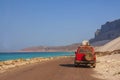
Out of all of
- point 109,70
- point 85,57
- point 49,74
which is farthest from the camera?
point 85,57

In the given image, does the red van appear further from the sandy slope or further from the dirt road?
the dirt road

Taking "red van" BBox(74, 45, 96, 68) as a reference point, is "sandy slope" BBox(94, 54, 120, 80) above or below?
below

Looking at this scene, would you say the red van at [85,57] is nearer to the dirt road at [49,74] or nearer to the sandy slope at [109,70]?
the sandy slope at [109,70]

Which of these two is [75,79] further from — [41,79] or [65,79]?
[41,79]

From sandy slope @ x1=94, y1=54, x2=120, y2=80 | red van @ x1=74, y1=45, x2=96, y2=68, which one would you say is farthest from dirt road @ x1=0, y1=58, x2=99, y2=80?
red van @ x1=74, y1=45, x2=96, y2=68

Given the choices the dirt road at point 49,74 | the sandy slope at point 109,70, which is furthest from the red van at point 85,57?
the dirt road at point 49,74

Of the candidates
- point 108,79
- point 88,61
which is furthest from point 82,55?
point 108,79

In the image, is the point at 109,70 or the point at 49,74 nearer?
the point at 49,74

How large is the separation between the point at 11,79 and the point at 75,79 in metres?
4.12

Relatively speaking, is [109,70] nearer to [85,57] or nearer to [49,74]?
[85,57]

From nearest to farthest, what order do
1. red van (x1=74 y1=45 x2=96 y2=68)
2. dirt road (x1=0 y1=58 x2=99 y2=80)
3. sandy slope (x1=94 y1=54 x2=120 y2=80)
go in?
dirt road (x1=0 y1=58 x2=99 y2=80)
sandy slope (x1=94 y1=54 x2=120 y2=80)
red van (x1=74 y1=45 x2=96 y2=68)

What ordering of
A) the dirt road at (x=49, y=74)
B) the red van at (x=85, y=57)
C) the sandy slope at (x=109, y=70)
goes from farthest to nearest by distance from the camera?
the red van at (x=85, y=57) < the sandy slope at (x=109, y=70) < the dirt road at (x=49, y=74)

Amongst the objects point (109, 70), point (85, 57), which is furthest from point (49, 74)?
point (85, 57)

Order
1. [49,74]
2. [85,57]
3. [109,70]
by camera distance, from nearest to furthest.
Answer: [49,74], [109,70], [85,57]
